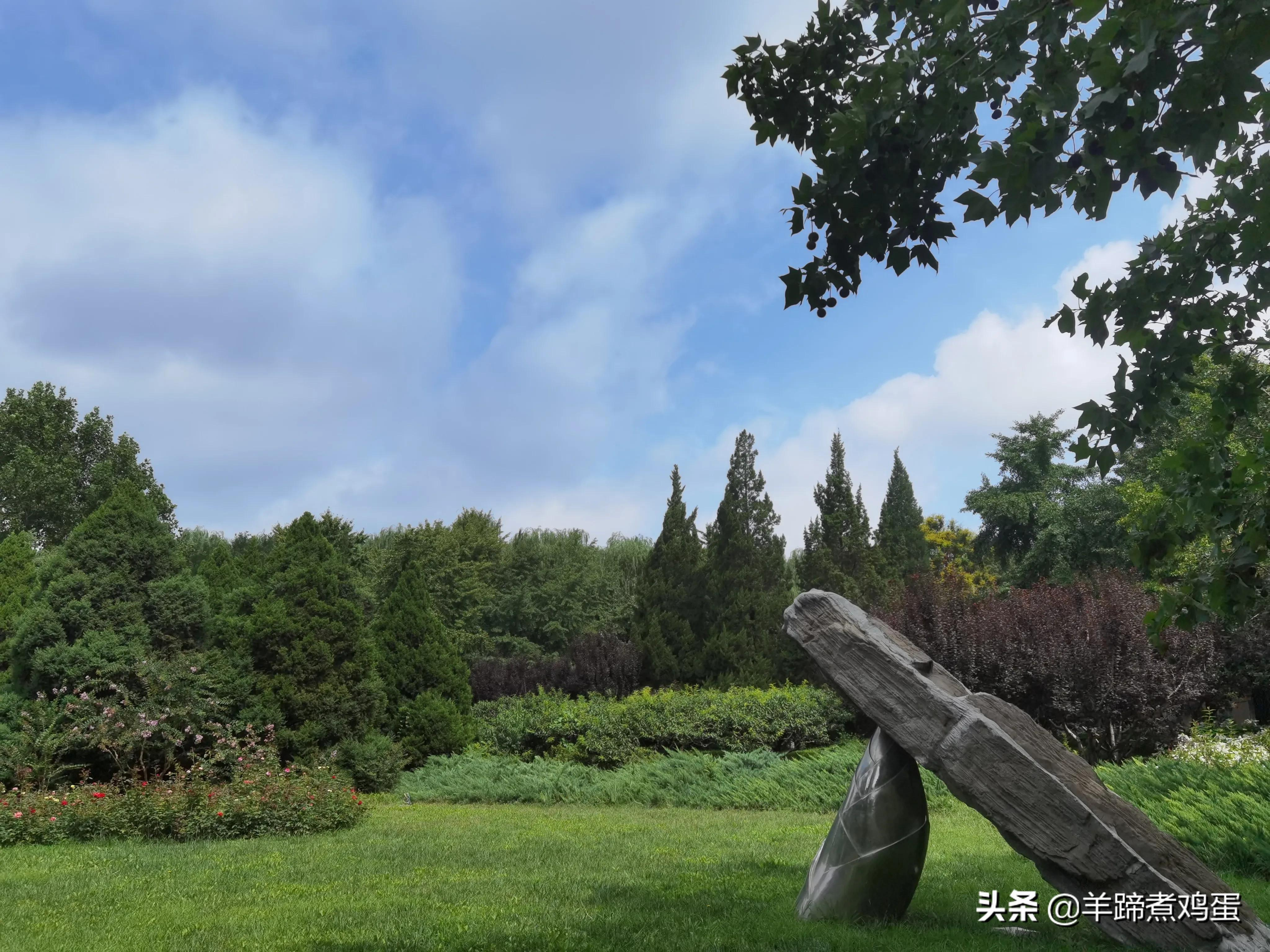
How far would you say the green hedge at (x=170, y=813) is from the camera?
31.1ft

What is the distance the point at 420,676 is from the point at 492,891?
10.1 m

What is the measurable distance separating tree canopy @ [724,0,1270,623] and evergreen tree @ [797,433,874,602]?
1894 centimetres

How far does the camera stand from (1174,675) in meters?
13.5

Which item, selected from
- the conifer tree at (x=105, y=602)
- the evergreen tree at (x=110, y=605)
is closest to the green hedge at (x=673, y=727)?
the evergreen tree at (x=110, y=605)

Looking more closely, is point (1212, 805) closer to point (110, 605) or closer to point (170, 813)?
point (170, 813)

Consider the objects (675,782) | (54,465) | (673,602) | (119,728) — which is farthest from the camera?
(54,465)

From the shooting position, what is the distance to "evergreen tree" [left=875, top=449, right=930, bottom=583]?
32.8 m

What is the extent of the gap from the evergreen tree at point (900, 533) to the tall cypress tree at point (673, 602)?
549cm

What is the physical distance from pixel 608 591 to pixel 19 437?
21351 millimetres

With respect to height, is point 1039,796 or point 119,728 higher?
point 119,728

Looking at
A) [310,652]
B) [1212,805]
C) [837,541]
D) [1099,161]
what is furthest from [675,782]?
[837,541]

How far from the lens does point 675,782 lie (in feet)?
42.2

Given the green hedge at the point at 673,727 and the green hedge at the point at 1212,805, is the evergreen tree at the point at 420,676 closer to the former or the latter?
the green hedge at the point at 673,727

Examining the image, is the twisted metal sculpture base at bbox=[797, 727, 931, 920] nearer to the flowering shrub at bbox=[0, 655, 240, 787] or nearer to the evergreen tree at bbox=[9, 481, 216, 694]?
the flowering shrub at bbox=[0, 655, 240, 787]
